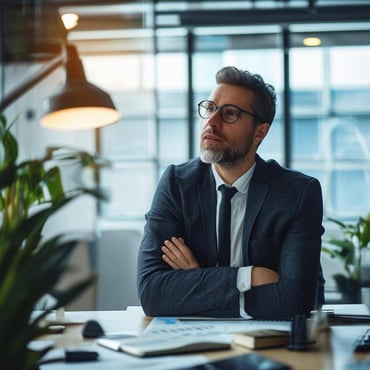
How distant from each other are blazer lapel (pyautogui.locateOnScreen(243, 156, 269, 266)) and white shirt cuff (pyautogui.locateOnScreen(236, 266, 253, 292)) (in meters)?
0.18

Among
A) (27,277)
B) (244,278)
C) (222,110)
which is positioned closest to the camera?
(27,277)

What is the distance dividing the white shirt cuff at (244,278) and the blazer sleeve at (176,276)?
0.6 inches

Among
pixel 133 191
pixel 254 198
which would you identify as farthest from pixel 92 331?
pixel 133 191

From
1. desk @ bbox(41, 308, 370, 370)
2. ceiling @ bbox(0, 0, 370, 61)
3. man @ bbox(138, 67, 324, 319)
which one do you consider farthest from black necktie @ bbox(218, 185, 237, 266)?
ceiling @ bbox(0, 0, 370, 61)

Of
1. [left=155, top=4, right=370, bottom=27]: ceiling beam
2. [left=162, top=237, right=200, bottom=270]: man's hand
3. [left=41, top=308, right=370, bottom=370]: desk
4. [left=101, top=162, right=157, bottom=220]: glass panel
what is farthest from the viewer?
[left=101, top=162, right=157, bottom=220]: glass panel

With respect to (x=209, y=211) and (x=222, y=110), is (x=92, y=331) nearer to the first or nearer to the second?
(x=209, y=211)

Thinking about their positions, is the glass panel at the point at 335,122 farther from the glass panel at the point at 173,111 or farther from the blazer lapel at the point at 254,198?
the blazer lapel at the point at 254,198

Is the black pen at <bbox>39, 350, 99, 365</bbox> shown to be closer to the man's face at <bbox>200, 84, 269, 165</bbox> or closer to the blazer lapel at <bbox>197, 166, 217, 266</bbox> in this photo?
the blazer lapel at <bbox>197, 166, 217, 266</bbox>

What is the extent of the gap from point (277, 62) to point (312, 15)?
527 mm

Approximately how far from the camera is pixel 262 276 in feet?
7.96

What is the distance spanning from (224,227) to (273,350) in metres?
0.87

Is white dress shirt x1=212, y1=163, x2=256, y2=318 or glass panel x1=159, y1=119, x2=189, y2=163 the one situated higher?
glass panel x1=159, y1=119, x2=189, y2=163

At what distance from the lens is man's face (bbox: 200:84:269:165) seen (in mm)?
2721

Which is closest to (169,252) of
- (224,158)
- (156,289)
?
(156,289)
